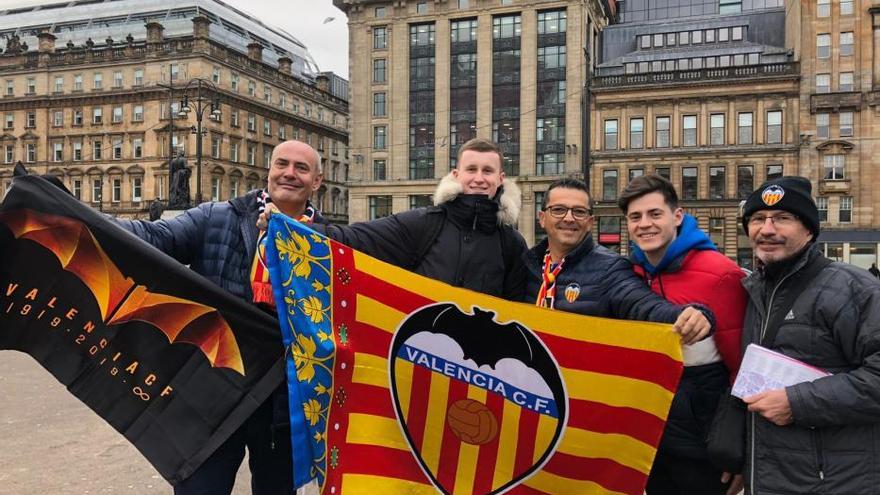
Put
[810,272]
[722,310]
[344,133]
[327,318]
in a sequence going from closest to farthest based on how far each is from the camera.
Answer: [810,272] < [722,310] < [327,318] < [344,133]

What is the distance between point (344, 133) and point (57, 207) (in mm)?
88438

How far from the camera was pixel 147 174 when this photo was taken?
68.4 meters

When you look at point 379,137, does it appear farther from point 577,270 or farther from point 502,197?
point 577,270

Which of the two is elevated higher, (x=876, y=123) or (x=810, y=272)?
(x=876, y=123)

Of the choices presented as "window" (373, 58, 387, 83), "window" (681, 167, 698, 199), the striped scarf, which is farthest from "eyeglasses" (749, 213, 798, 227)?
"window" (373, 58, 387, 83)

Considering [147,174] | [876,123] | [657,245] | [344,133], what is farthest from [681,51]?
[657,245]

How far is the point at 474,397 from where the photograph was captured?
321 cm

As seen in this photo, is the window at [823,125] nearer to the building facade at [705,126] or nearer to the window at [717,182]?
the building facade at [705,126]

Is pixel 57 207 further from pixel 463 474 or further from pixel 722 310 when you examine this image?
pixel 722 310

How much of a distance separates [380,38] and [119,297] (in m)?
65.2

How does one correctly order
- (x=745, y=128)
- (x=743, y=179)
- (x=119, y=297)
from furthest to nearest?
(x=745, y=128), (x=743, y=179), (x=119, y=297)

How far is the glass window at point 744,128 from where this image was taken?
5588 centimetres

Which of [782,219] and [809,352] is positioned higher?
[782,219]

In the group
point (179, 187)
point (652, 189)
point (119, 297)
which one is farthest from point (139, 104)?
point (652, 189)
